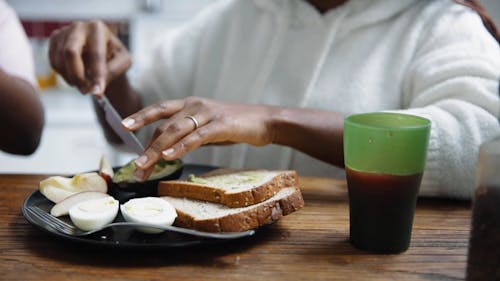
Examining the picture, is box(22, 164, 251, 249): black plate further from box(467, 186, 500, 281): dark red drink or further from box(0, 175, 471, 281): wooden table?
box(467, 186, 500, 281): dark red drink

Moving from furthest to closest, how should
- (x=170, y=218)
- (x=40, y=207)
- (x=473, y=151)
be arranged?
(x=473, y=151) < (x=40, y=207) < (x=170, y=218)

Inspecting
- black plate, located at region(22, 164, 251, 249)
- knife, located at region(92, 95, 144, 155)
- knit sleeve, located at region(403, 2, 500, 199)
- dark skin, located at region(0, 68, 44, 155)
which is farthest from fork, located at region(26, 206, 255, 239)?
dark skin, located at region(0, 68, 44, 155)

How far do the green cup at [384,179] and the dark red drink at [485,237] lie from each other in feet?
0.36

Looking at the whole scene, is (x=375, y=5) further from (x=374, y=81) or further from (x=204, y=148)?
(x=204, y=148)

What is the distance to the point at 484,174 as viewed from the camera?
61 cm

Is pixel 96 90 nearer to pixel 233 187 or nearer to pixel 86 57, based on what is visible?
pixel 86 57

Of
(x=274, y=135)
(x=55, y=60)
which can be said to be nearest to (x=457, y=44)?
(x=274, y=135)

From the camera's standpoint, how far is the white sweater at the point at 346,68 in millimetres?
981

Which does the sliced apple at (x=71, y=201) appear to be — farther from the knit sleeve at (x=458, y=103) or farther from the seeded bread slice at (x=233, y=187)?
the knit sleeve at (x=458, y=103)

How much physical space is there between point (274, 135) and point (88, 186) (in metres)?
0.34

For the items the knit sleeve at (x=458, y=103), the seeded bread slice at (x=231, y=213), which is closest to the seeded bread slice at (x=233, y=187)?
the seeded bread slice at (x=231, y=213)

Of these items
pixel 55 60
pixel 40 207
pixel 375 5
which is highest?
pixel 375 5

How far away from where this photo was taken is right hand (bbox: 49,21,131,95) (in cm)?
111

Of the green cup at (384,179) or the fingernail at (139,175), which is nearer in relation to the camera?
the green cup at (384,179)
